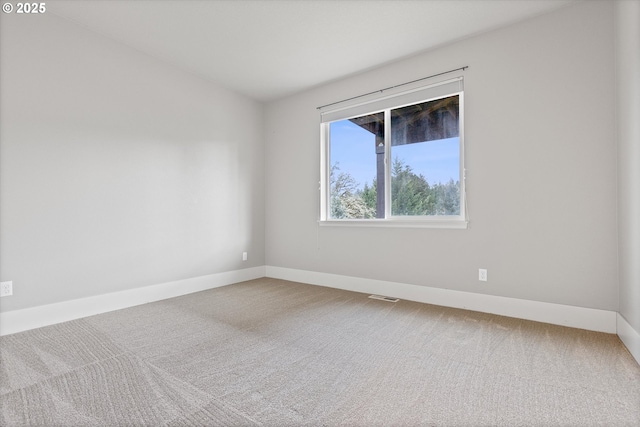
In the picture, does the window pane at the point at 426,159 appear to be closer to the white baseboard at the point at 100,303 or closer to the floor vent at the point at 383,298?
the floor vent at the point at 383,298

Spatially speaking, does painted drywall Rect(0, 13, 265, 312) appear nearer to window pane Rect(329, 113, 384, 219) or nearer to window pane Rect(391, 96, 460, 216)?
window pane Rect(329, 113, 384, 219)

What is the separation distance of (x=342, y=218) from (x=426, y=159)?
1336 millimetres

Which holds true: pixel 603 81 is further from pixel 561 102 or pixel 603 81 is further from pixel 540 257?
pixel 540 257

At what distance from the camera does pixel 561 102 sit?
2510 millimetres

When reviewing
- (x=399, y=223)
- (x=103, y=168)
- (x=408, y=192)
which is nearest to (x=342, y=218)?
(x=399, y=223)

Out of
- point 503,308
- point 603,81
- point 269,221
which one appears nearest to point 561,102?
point 603,81

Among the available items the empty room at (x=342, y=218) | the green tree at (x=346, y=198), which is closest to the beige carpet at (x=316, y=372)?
the empty room at (x=342, y=218)

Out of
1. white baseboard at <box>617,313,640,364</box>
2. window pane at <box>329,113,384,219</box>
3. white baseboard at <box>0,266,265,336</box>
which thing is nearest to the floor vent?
window pane at <box>329,113,384,219</box>

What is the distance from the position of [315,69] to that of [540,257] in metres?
3.09

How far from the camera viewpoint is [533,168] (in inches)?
103

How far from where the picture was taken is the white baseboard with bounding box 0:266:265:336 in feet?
7.89

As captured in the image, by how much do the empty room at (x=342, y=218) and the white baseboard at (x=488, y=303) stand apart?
0.06ft

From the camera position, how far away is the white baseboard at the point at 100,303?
2.40 m

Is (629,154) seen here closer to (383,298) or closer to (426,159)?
(426,159)
